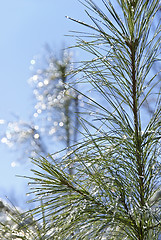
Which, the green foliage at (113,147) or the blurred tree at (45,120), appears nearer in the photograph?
the green foliage at (113,147)

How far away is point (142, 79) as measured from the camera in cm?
88

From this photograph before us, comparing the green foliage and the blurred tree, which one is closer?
the green foliage

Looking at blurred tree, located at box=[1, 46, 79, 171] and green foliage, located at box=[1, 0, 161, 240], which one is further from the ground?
blurred tree, located at box=[1, 46, 79, 171]

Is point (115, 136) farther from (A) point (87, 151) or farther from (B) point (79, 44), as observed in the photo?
(B) point (79, 44)

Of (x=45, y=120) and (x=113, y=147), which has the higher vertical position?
(x=45, y=120)

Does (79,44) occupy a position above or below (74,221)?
above

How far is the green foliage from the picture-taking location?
0.78m

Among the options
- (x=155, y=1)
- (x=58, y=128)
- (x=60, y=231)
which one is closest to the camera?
(x=60, y=231)

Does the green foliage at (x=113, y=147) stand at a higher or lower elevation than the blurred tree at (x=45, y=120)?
lower

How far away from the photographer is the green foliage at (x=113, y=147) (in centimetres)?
78

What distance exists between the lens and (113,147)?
0.76m

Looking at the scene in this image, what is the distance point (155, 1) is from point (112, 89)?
245 millimetres

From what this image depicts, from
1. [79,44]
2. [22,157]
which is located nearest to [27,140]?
[22,157]

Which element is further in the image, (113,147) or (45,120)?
(45,120)
